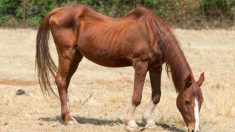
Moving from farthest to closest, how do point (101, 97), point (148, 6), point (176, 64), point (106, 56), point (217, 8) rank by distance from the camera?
point (217, 8)
point (148, 6)
point (101, 97)
point (106, 56)
point (176, 64)

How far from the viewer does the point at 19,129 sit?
26.9ft

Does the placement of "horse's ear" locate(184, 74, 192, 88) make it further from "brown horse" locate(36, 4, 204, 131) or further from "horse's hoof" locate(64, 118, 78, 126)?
"horse's hoof" locate(64, 118, 78, 126)

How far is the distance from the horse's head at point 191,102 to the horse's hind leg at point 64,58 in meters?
1.78

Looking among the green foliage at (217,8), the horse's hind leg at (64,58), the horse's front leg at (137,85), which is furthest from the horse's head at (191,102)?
the green foliage at (217,8)

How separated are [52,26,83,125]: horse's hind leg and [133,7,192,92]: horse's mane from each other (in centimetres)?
119

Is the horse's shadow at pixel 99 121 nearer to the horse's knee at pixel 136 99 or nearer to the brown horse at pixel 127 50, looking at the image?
the brown horse at pixel 127 50

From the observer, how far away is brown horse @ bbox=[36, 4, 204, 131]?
795cm

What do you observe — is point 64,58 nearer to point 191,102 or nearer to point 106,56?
point 106,56

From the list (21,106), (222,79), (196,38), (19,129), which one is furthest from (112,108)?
(196,38)

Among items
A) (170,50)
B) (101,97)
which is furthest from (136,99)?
(101,97)

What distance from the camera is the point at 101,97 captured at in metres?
11.0

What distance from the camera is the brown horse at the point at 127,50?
795cm

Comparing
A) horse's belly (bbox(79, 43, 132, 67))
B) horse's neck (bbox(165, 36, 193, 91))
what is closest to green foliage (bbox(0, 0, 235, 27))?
horse's belly (bbox(79, 43, 132, 67))

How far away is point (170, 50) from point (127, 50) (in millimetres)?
616
